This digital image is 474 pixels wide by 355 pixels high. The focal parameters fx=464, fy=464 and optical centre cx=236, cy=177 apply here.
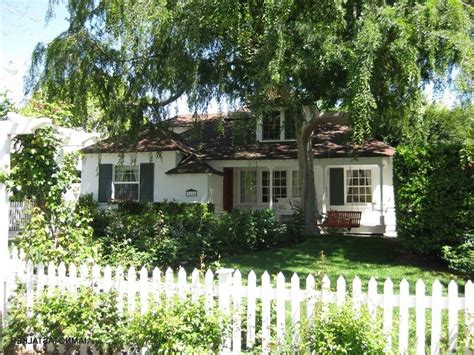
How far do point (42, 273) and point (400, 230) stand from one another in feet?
28.9

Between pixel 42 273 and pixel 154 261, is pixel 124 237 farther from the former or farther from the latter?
pixel 42 273

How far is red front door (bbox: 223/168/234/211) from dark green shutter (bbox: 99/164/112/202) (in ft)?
17.9

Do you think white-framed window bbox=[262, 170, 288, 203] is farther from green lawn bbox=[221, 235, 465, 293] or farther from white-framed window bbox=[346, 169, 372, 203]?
green lawn bbox=[221, 235, 465, 293]

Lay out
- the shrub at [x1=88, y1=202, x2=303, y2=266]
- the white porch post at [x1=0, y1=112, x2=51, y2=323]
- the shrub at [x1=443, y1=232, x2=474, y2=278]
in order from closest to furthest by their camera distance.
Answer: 1. the white porch post at [x1=0, y1=112, x2=51, y2=323]
2. the shrub at [x1=443, y1=232, x2=474, y2=278]
3. the shrub at [x1=88, y1=202, x2=303, y2=266]

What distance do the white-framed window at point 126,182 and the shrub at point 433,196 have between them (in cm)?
1348

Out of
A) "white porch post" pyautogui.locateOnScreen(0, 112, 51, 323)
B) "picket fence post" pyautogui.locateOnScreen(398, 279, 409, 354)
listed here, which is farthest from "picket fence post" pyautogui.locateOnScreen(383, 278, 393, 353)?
"white porch post" pyautogui.locateOnScreen(0, 112, 51, 323)

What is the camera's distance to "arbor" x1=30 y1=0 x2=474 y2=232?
364 inches

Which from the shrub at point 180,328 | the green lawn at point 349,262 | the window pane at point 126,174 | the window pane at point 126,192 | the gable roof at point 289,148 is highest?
the gable roof at point 289,148

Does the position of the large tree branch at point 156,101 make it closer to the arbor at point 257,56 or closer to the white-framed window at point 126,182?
the arbor at point 257,56

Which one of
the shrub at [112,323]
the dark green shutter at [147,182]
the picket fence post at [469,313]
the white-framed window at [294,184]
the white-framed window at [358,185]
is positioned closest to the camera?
the picket fence post at [469,313]

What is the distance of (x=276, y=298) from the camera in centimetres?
491

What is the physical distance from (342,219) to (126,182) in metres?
10.1

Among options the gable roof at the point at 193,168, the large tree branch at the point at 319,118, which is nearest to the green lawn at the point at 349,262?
the large tree branch at the point at 319,118

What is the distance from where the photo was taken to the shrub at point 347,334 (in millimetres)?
4262
